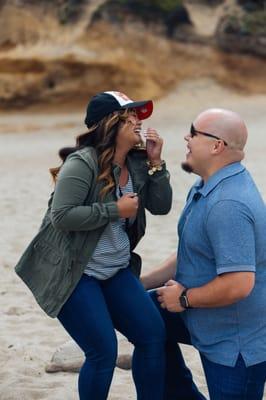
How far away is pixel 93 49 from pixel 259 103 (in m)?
4.72

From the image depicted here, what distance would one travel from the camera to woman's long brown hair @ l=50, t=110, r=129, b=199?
3.47 meters

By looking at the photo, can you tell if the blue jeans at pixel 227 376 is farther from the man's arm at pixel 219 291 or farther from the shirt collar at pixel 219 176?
the shirt collar at pixel 219 176

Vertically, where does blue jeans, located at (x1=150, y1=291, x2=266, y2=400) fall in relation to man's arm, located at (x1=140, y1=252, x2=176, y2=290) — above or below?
below

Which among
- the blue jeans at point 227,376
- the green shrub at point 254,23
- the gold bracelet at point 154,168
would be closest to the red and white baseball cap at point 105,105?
the gold bracelet at point 154,168

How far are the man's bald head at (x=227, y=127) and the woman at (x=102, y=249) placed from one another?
43 cm

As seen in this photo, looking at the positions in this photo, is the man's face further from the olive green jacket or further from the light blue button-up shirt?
the olive green jacket

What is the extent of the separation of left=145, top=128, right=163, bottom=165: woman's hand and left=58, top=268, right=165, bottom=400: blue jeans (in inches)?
21.0

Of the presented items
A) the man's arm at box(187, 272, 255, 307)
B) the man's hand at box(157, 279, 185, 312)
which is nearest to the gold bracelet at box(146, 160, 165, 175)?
the man's hand at box(157, 279, 185, 312)

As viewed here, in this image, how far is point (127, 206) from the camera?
341 centimetres

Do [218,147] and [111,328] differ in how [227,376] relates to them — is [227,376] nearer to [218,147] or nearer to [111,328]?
[111,328]

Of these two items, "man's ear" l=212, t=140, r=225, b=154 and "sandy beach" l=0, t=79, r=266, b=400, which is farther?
"sandy beach" l=0, t=79, r=266, b=400

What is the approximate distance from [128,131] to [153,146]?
153mm

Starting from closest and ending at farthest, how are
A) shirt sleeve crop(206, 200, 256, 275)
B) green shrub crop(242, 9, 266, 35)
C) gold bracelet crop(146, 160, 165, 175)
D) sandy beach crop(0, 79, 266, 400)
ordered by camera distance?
shirt sleeve crop(206, 200, 256, 275), gold bracelet crop(146, 160, 165, 175), sandy beach crop(0, 79, 266, 400), green shrub crop(242, 9, 266, 35)

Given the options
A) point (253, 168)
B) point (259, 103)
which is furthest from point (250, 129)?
point (253, 168)
